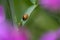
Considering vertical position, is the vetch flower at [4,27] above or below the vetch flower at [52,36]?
above

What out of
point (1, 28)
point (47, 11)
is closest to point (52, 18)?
point (47, 11)

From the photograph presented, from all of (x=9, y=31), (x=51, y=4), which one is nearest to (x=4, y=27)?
(x=9, y=31)

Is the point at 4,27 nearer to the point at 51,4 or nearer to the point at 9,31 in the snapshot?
the point at 9,31

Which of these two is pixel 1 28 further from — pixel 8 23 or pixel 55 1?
pixel 55 1

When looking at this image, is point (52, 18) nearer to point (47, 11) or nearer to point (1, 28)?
point (47, 11)

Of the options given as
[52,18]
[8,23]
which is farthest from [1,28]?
[52,18]

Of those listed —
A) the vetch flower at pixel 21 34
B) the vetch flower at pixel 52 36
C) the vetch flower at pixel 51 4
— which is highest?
the vetch flower at pixel 51 4

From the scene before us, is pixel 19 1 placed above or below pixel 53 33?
above

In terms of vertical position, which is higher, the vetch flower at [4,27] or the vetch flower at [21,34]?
the vetch flower at [4,27]
